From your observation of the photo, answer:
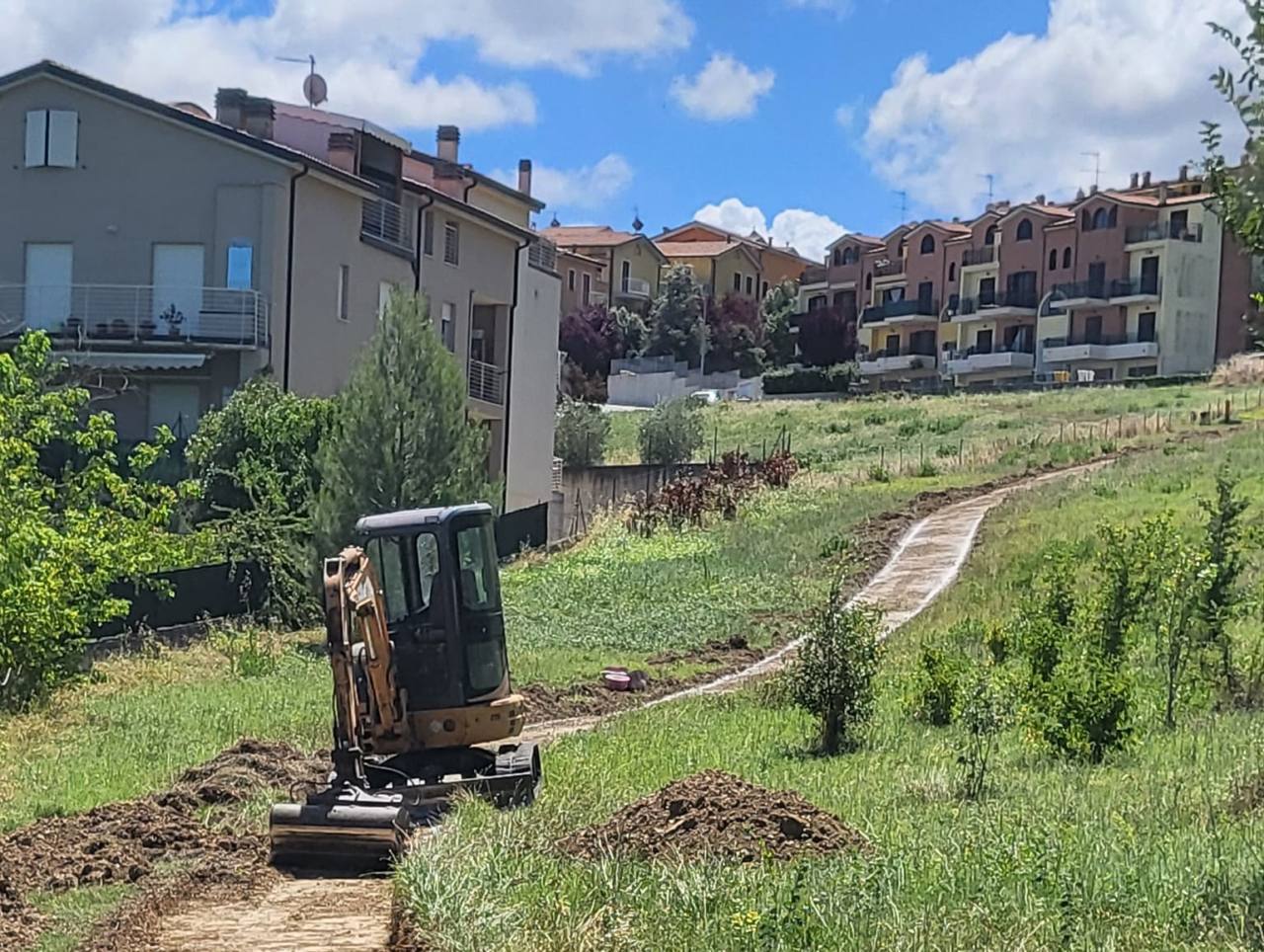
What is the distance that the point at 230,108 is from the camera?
4194 centimetres

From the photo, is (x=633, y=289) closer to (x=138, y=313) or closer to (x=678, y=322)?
(x=678, y=322)

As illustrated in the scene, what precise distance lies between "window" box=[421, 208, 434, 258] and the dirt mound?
35.4 m

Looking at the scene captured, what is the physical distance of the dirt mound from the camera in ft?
30.3

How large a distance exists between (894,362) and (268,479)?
252ft

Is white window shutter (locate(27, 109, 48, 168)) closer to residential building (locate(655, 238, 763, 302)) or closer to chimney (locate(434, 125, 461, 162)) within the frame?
chimney (locate(434, 125, 461, 162))

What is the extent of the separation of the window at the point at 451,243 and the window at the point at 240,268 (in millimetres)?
9151

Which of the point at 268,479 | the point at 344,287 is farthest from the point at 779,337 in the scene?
the point at 268,479

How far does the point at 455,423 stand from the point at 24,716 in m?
11.6

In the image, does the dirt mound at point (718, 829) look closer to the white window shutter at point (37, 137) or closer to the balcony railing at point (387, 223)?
the balcony railing at point (387, 223)

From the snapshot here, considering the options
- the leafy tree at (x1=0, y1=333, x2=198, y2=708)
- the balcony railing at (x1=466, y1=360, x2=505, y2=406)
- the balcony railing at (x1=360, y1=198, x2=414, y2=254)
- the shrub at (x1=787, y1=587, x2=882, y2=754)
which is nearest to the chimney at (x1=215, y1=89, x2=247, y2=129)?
the balcony railing at (x1=360, y1=198, x2=414, y2=254)

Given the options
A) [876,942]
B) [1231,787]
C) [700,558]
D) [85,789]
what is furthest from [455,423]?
[876,942]

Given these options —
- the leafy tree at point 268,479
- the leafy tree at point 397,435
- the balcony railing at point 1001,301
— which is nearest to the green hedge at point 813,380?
the balcony railing at point 1001,301

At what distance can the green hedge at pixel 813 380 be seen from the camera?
302ft

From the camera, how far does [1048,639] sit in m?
16.4
